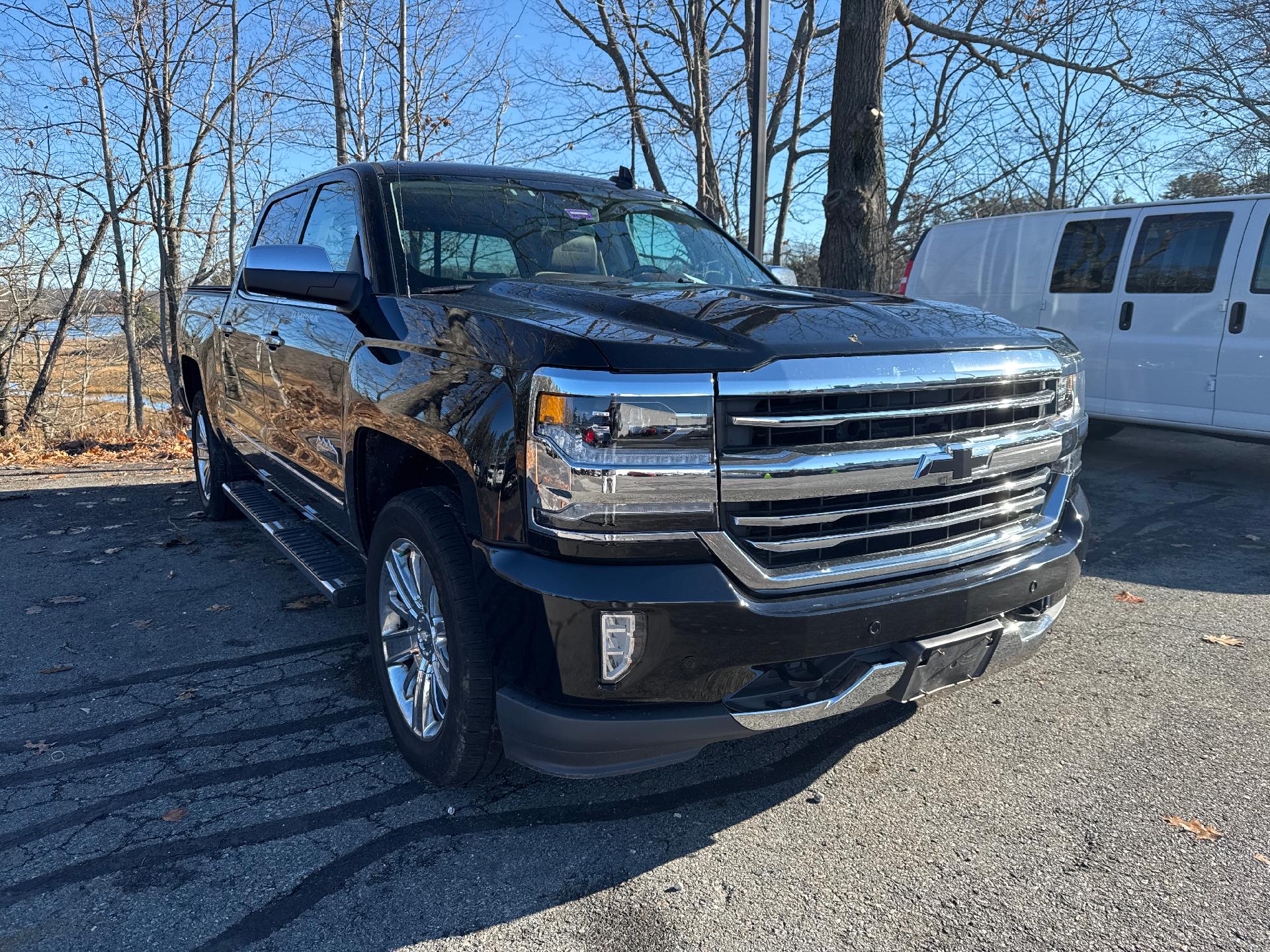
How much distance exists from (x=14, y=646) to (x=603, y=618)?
3343 mm

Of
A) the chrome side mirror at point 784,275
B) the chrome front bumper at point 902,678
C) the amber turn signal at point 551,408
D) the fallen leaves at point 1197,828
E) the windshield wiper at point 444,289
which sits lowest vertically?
the fallen leaves at point 1197,828

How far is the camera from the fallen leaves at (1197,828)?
8.62ft

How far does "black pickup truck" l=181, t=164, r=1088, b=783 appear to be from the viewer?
2223 mm

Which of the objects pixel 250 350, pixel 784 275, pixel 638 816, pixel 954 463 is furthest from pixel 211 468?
pixel 954 463

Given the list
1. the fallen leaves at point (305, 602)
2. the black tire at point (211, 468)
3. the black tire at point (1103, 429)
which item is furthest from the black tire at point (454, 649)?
the black tire at point (1103, 429)

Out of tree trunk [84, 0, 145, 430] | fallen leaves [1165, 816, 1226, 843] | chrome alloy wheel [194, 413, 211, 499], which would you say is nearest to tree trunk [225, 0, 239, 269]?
tree trunk [84, 0, 145, 430]

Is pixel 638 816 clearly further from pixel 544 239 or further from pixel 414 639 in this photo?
pixel 544 239

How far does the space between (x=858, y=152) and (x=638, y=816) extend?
7.62 m

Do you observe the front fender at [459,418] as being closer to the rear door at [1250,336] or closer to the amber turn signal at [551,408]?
the amber turn signal at [551,408]

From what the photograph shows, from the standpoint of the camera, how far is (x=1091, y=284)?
778cm

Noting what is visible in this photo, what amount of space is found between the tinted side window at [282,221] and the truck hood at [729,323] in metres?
2.02

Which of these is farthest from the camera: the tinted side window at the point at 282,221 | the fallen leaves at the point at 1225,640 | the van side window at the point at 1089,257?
the van side window at the point at 1089,257

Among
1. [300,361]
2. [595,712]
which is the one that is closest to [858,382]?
[595,712]

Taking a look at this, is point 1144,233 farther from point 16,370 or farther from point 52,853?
point 16,370
